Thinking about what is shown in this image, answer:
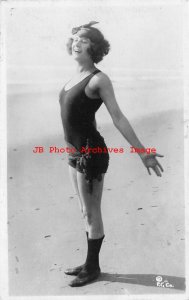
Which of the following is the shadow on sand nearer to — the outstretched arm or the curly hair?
the outstretched arm

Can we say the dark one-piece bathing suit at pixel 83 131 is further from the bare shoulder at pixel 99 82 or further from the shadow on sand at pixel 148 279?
the shadow on sand at pixel 148 279

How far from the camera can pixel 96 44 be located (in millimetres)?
A: 2369

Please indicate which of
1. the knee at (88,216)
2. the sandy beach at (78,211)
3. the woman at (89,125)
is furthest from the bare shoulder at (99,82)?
the knee at (88,216)

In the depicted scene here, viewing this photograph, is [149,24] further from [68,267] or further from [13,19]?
[68,267]

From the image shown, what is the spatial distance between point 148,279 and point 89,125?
37.9 inches

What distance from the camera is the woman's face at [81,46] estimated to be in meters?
2.35

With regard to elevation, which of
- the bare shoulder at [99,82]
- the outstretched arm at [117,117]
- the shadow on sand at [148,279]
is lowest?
the shadow on sand at [148,279]

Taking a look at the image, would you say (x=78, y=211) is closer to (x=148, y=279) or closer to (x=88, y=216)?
(x=88, y=216)

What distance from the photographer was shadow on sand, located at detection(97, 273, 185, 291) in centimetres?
256

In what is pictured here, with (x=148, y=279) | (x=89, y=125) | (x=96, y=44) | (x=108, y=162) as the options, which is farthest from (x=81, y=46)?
(x=148, y=279)

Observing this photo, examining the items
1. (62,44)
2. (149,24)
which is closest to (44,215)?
(62,44)

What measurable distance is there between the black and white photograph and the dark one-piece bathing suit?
3.6 inches

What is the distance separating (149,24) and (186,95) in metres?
0.46

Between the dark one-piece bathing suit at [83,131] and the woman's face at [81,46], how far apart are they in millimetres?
124
